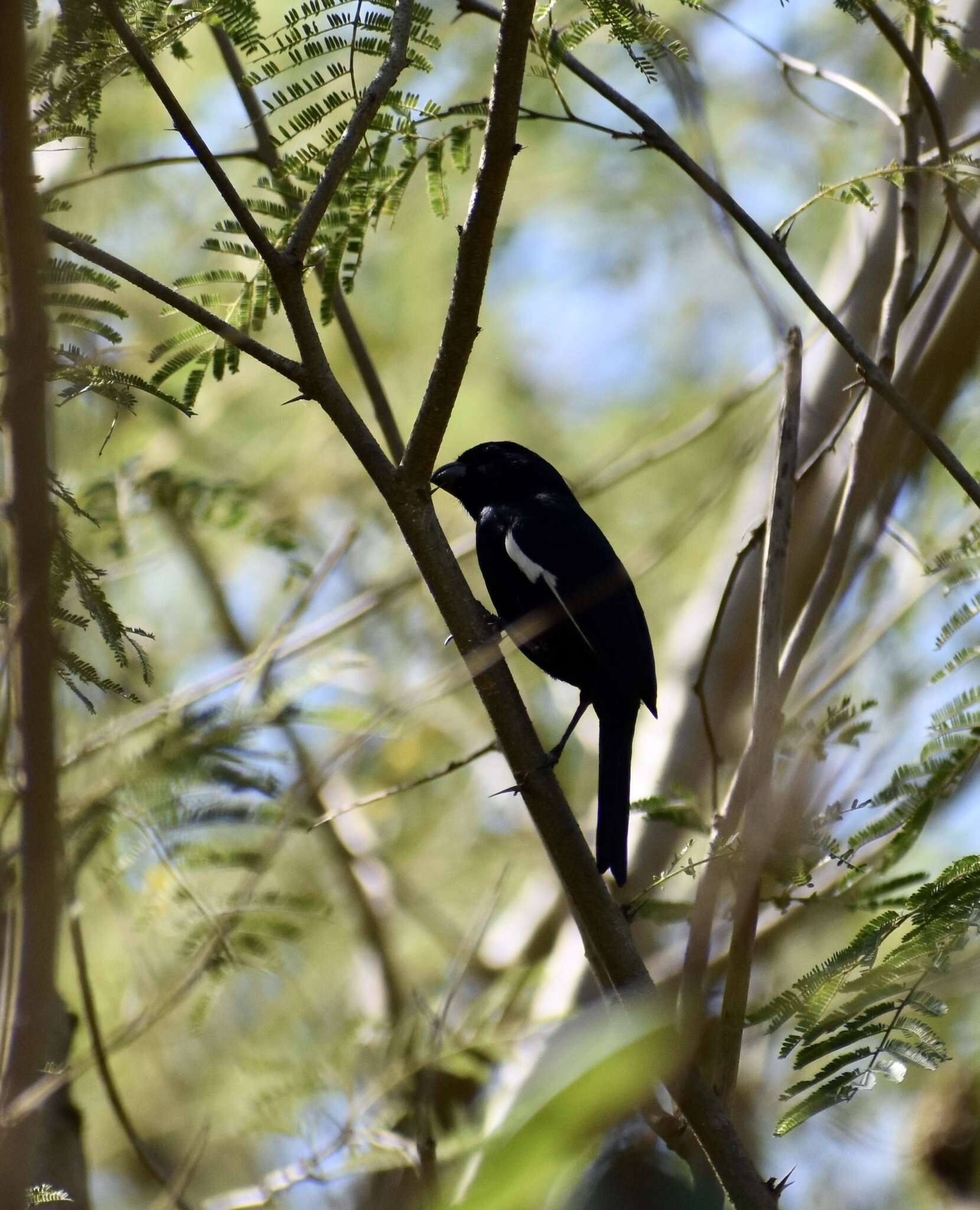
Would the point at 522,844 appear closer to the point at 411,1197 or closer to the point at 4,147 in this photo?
the point at 411,1197

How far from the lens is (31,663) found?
1182mm

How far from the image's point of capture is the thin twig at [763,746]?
253 centimetres

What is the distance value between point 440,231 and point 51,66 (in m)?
5.79

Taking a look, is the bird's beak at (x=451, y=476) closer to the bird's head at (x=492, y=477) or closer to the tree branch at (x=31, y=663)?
the bird's head at (x=492, y=477)

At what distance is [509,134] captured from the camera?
2414 millimetres

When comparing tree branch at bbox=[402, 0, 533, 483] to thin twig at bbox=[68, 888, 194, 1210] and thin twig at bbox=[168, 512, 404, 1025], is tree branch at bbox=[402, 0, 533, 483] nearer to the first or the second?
thin twig at bbox=[68, 888, 194, 1210]

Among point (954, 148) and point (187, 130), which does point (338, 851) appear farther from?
point (187, 130)

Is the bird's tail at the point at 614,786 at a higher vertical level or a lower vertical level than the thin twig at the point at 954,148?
lower

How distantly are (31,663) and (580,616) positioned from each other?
322 cm

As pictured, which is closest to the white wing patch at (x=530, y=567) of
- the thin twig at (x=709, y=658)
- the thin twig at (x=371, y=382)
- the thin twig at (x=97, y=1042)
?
the thin twig at (x=371, y=382)

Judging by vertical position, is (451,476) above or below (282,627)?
above

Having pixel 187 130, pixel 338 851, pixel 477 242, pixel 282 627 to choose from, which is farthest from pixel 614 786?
pixel 338 851

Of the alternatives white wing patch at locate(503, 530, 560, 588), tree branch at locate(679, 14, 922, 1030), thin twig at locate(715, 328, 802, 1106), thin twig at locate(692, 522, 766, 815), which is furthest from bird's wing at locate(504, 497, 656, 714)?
thin twig at locate(715, 328, 802, 1106)

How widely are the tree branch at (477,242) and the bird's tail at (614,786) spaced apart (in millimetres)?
1473
